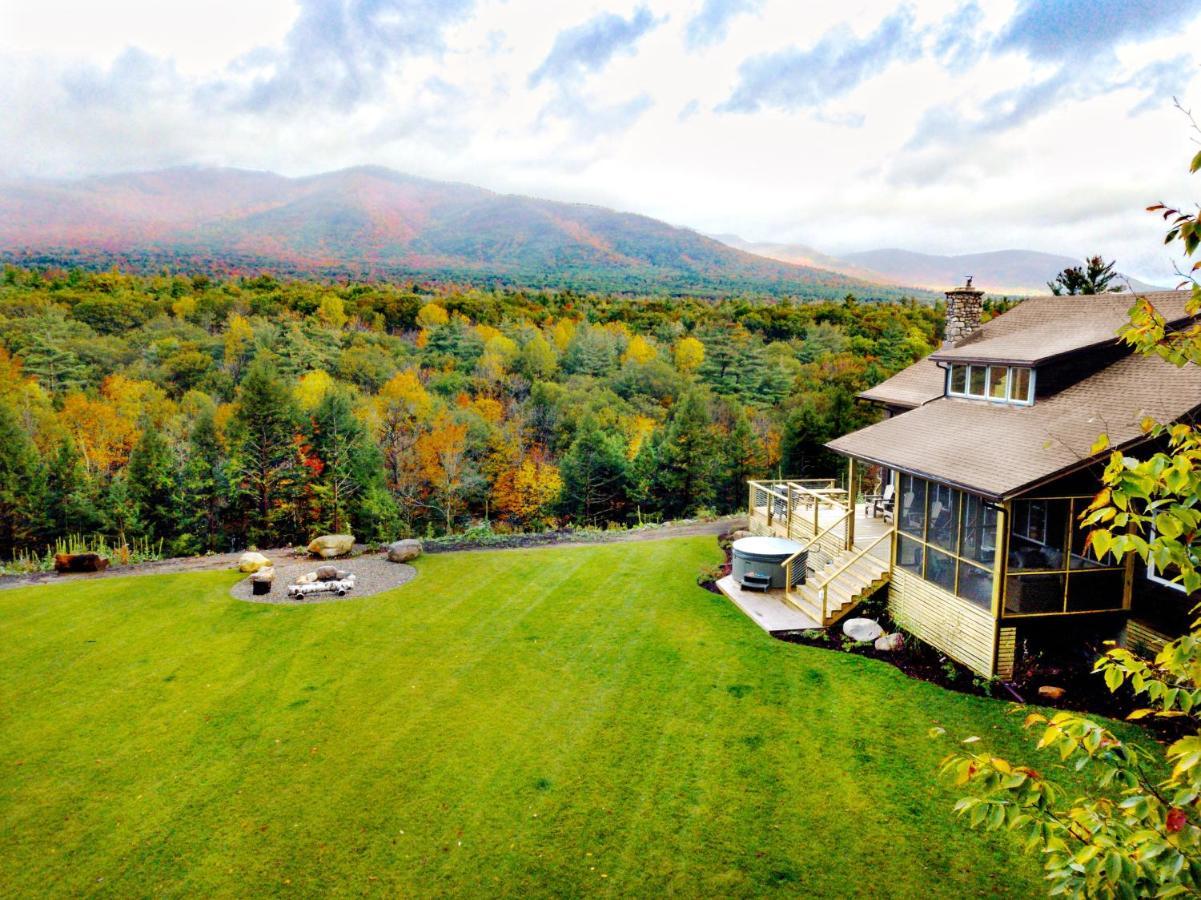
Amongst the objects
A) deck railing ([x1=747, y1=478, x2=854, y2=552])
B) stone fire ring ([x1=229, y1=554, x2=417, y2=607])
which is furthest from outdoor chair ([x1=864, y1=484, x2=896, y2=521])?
stone fire ring ([x1=229, y1=554, x2=417, y2=607])

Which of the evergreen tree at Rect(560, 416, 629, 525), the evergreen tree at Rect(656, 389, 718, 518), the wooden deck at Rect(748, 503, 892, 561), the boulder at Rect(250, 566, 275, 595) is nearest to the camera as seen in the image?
the wooden deck at Rect(748, 503, 892, 561)

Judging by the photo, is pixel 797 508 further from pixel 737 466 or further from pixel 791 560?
pixel 737 466

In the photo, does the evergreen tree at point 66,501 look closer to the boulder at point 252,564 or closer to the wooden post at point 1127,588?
the boulder at point 252,564

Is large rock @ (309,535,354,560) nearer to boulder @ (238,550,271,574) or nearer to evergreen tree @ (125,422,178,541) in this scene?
boulder @ (238,550,271,574)

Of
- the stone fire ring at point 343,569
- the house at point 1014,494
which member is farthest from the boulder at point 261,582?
the house at point 1014,494

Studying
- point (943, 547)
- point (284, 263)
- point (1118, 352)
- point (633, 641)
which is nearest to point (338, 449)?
point (633, 641)

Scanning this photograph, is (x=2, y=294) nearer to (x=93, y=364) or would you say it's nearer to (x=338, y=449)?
(x=93, y=364)
